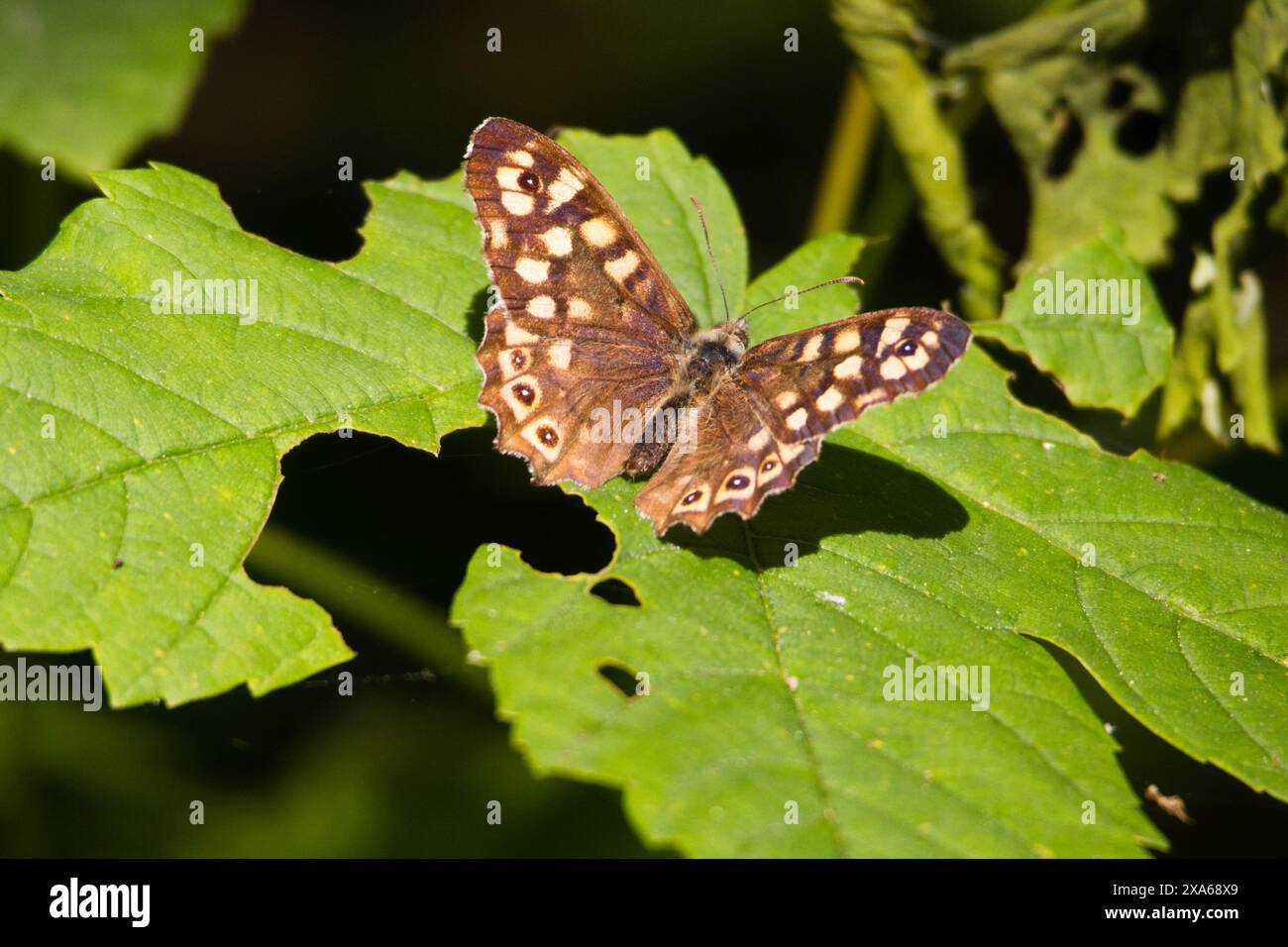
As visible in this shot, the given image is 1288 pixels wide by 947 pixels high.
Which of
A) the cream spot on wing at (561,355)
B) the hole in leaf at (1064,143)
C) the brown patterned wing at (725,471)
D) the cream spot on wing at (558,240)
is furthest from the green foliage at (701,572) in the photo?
the hole in leaf at (1064,143)

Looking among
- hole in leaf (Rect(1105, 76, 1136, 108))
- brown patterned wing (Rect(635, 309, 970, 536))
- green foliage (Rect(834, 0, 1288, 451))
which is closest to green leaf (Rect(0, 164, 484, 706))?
brown patterned wing (Rect(635, 309, 970, 536))

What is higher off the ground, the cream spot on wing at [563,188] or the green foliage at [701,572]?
the cream spot on wing at [563,188]

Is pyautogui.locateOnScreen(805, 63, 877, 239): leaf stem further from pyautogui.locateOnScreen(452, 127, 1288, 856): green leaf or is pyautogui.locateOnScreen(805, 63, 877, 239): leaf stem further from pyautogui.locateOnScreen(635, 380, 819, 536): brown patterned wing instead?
pyautogui.locateOnScreen(635, 380, 819, 536): brown patterned wing

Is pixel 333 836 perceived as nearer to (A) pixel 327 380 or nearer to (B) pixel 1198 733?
(A) pixel 327 380

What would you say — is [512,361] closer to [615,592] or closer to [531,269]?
[531,269]

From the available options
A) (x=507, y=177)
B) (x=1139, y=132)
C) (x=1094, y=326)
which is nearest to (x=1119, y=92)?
(x=1139, y=132)

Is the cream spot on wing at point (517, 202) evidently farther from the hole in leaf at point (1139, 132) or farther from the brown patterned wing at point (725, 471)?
the hole in leaf at point (1139, 132)

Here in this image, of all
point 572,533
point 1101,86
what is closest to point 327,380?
point 572,533
